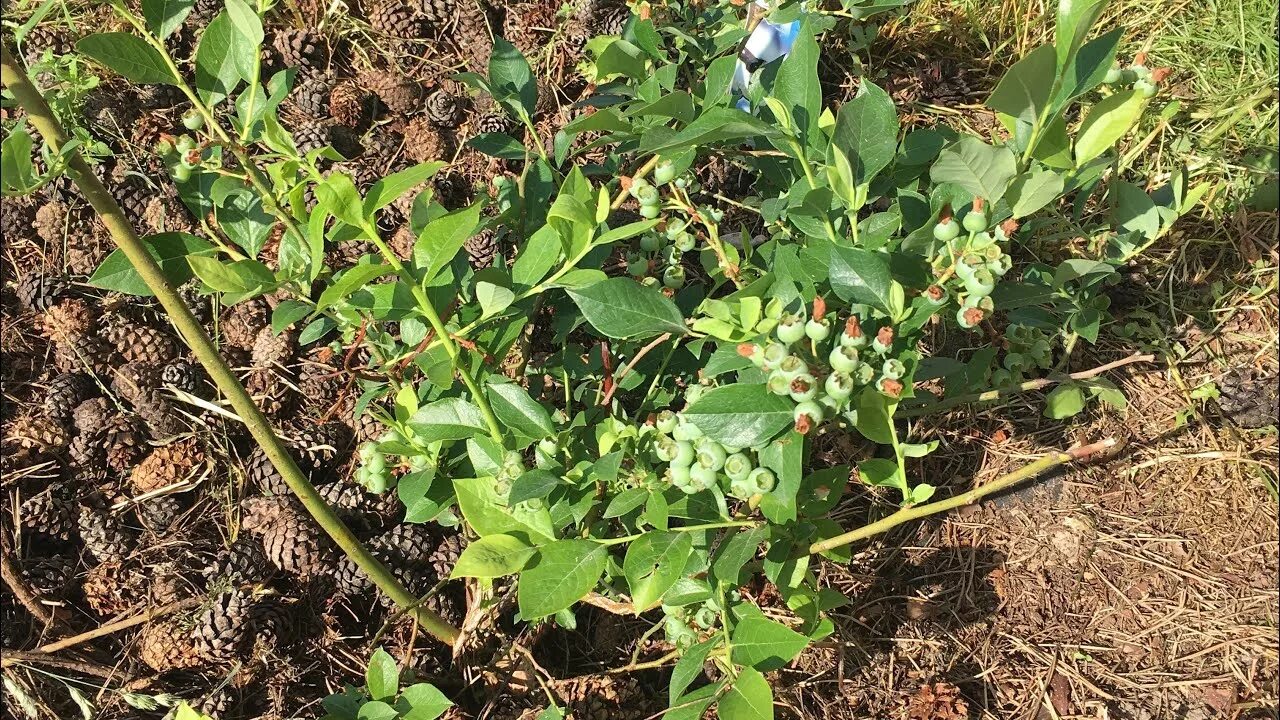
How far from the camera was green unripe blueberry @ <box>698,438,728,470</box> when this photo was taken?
1024mm

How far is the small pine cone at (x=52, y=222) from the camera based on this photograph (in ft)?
6.52

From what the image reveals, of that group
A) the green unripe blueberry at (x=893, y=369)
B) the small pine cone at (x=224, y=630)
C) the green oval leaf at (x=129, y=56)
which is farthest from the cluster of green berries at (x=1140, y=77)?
the small pine cone at (x=224, y=630)

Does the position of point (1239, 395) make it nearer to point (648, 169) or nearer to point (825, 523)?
point (825, 523)

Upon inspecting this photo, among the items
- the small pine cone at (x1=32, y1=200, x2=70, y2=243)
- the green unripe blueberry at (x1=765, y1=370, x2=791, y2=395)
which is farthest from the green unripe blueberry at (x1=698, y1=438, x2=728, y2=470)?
the small pine cone at (x1=32, y1=200, x2=70, y2=243)

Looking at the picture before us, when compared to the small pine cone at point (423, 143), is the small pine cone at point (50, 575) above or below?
below

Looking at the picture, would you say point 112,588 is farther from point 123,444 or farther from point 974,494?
point 974,494

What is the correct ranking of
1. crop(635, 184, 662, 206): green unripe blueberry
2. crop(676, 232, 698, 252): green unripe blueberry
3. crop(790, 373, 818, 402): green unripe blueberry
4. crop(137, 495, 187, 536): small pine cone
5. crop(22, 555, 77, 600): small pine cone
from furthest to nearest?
1. crop(137, 495, 187, 536): small pine cone
2. crop(22, 555, 77, 600): small pine cone
3. crop(676, 232, 698, 252): green unripe blueberry
4. crop(635, 184, 662, 206): green unripe blueberry
5. crop(790, 373, 818, 402): green unripe blueberry

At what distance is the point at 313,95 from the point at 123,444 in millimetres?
1031

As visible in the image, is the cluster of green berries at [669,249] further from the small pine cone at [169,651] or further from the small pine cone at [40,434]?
the small pine cone at [40,434]

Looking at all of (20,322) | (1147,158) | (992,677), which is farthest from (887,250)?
(20,322)

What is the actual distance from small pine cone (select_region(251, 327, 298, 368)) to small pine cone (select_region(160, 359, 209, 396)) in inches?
4.7

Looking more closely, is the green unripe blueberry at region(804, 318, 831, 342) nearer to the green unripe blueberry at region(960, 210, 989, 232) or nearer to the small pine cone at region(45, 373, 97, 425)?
the green unripe blueberry at region(960, 210, 989, 232)

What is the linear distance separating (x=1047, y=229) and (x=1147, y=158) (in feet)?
1.26

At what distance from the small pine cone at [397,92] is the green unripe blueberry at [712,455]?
162 cm
